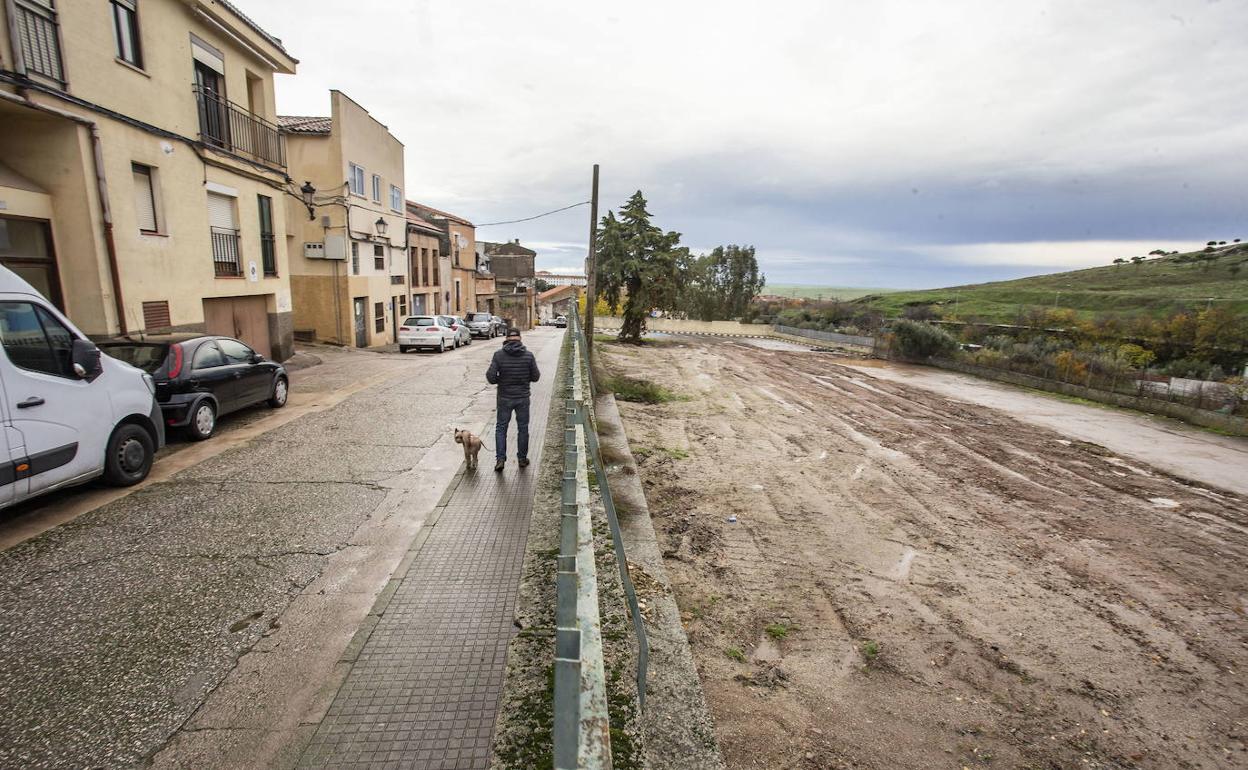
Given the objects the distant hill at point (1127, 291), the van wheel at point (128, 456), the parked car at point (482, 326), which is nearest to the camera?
the van wheel at point (128, 456)

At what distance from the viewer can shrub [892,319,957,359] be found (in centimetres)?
2991

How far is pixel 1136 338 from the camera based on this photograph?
80.8 ft

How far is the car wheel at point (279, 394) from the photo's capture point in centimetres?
1001

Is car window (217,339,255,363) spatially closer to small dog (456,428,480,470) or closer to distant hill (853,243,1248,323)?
small dog (456,428,480,470)

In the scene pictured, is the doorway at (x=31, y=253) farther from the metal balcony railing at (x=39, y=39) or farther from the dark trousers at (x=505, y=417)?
the dark trousers at (x=505, y=417)

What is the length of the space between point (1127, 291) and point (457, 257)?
72.4 metres

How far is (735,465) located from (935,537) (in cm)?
334

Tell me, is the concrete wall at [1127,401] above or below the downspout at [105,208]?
below

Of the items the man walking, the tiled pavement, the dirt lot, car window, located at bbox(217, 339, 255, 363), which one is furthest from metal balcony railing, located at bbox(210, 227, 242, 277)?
the tiled pavement

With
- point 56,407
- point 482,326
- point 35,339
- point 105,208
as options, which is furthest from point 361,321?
point 56,407

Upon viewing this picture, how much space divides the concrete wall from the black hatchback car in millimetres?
23718

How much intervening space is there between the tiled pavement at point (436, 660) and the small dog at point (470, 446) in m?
1.31

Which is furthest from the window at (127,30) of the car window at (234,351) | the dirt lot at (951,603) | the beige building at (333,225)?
the dirt lot at (951,603)

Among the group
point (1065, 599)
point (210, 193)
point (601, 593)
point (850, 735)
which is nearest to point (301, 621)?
point (601, 593)
